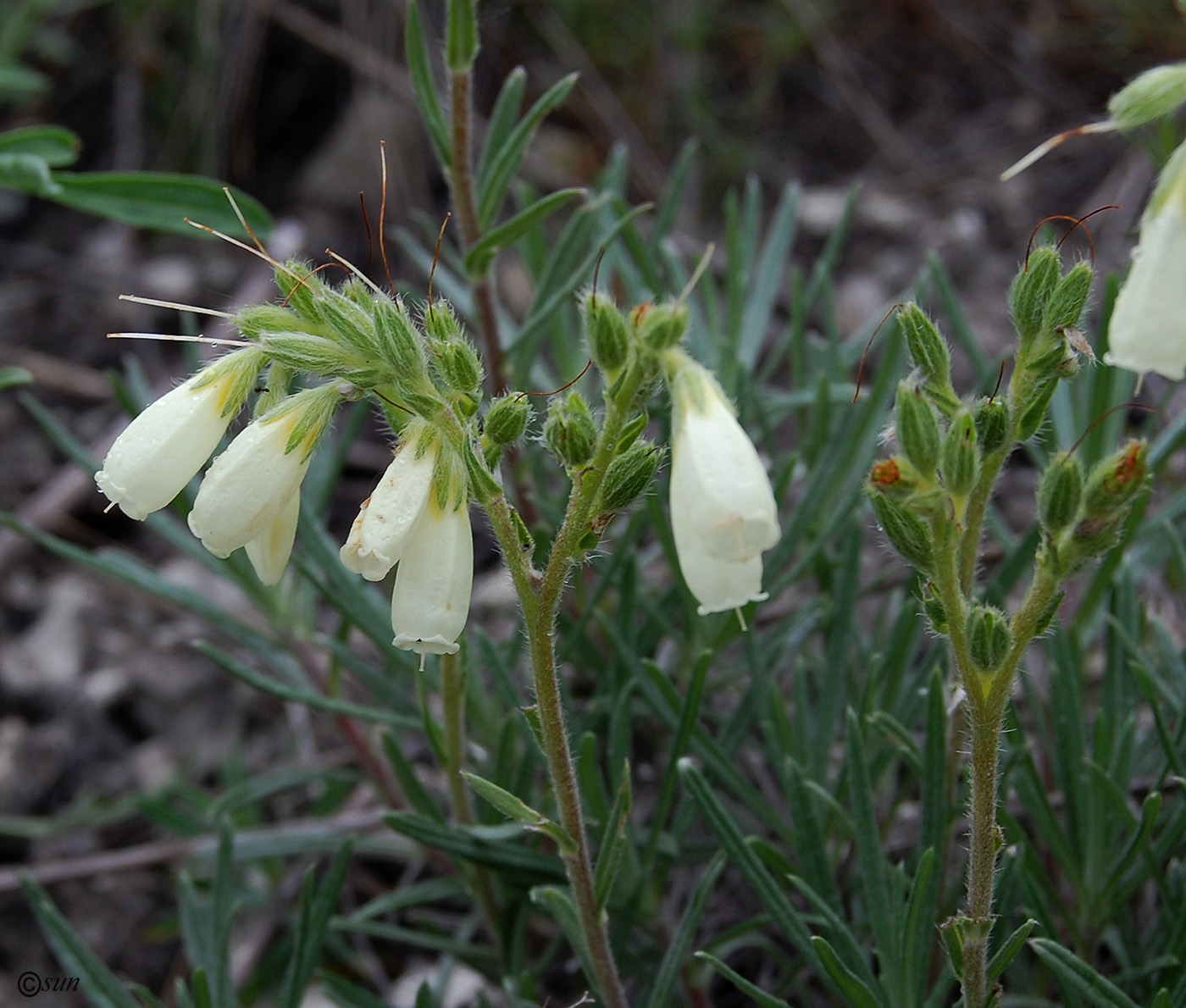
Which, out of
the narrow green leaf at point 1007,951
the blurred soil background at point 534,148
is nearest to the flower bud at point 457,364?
→ the narrow green leaf at point 1007,951

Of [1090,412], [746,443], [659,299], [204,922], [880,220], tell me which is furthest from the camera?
[880,220]

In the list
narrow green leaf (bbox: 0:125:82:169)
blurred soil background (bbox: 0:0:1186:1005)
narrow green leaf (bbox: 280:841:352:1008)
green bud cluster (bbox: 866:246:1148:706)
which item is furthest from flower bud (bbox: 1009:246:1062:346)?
blurred soil background (bbox: 0:0:1186:1005)

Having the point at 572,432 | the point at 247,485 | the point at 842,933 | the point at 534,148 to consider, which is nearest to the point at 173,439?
the point at 247,485

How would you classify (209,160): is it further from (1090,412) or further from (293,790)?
(1090,412)

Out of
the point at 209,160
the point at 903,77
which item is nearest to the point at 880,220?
the point at 903,77

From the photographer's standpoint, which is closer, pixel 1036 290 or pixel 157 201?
pixel 1036 290

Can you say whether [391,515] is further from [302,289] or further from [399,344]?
[302,289]
